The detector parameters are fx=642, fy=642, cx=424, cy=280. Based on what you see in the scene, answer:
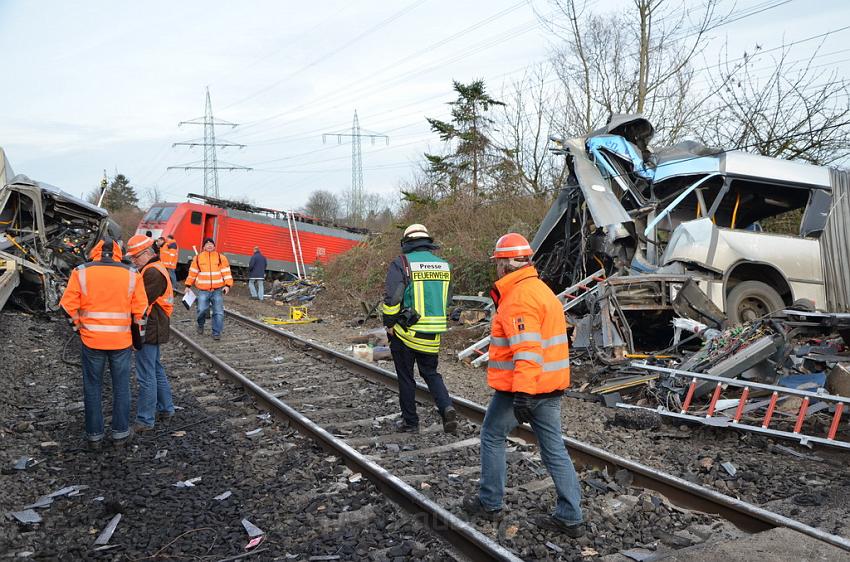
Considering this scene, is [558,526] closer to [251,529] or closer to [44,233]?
[251,529]

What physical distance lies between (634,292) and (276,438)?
4972 millimetres

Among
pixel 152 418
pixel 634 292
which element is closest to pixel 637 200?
pixel 634 292

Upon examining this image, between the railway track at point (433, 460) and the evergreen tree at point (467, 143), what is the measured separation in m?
12.6

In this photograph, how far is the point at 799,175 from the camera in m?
9.05

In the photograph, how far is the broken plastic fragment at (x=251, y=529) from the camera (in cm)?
382

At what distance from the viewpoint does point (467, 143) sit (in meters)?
20.5

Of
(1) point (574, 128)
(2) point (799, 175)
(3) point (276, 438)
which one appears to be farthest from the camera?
(1) point (574, 128)

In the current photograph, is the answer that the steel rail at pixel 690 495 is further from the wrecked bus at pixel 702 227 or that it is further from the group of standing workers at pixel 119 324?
the wrecked bus at pixel 702 227

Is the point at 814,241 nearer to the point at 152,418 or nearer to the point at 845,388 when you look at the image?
the point at 845,388

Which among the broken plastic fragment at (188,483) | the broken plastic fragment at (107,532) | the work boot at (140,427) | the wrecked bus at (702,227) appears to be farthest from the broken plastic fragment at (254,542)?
the wrecked bus at (702,227)

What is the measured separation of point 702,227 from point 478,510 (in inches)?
237

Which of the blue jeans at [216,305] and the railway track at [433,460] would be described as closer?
the railway track at [433,460]

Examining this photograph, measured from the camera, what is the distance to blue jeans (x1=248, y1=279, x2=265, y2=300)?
19564 mm

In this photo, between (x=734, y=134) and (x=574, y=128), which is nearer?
(x=734, y=134)
